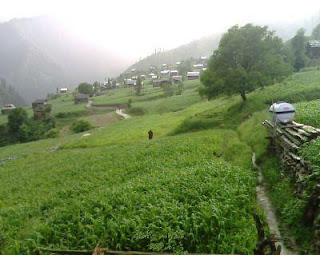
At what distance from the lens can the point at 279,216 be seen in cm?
1373

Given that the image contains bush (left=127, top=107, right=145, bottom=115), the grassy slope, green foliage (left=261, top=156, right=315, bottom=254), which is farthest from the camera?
bush (left=127, top=107, right=145, bottom=115)

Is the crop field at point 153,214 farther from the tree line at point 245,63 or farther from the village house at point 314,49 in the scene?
the village house at point 314,49

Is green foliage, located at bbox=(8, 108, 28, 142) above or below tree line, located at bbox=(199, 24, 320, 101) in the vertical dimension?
below

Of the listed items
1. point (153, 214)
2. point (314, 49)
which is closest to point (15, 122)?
point (314, 49)

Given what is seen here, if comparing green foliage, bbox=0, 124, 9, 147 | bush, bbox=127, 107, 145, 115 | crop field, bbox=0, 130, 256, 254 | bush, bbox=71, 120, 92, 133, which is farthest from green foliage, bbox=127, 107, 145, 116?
crop field, bbox=0, 130, 256, 254

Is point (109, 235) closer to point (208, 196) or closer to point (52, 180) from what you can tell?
point (208, 196)

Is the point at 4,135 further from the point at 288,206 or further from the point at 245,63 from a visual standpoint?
the point at 288,206

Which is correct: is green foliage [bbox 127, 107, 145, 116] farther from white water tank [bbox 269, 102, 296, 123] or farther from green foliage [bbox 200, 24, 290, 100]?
white water tank [bbox 269, 102, 296, 123]

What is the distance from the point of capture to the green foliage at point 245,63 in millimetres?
39438

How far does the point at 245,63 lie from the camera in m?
41.4

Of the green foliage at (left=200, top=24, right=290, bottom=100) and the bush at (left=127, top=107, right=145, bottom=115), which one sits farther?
the bush at (left=127, top=107, right=145, bottom=115)

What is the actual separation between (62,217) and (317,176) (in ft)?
35.8

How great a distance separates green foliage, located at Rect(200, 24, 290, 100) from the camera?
39.4 meters

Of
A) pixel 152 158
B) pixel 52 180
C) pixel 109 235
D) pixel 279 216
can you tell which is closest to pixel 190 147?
pixel 152 158
